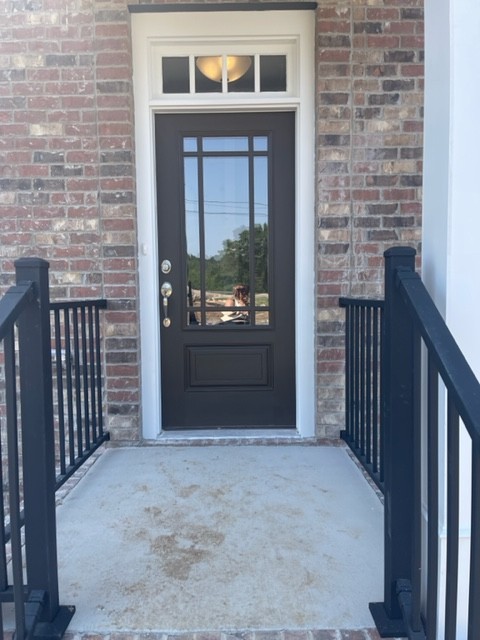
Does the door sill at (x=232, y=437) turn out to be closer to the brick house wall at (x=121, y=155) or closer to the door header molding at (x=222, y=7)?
the brick house wall at (x=121, y=155)

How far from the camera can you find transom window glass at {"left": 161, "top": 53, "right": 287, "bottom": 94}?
3131mm

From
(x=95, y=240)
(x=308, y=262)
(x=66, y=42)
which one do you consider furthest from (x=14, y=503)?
(x=66, y=42)

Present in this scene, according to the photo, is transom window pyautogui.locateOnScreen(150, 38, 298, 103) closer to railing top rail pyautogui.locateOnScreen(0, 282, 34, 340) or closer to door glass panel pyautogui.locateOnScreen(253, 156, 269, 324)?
door glass panel pyautogui.locateOnScreen(253, 156, 269, 324)

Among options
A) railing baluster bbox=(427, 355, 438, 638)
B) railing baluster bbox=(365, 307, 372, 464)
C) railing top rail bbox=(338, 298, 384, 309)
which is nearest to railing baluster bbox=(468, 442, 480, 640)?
railing baluster bbox=(427, 355, 438, 638)

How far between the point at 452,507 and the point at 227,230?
7.76 feet

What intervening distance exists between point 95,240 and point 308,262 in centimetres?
135

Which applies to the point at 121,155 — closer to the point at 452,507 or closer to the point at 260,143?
the point at 260,143

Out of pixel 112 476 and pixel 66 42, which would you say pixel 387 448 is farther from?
pixel 66 42

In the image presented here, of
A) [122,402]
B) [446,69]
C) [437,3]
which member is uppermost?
[437,3]

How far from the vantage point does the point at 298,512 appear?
7.44 feet

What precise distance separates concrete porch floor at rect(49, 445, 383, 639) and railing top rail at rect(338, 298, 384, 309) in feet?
2.98

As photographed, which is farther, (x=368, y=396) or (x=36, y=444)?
(x=368, y=396)

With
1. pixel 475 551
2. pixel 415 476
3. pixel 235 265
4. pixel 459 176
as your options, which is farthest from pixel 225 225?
pixel 475 551

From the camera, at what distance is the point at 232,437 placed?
3188mm
